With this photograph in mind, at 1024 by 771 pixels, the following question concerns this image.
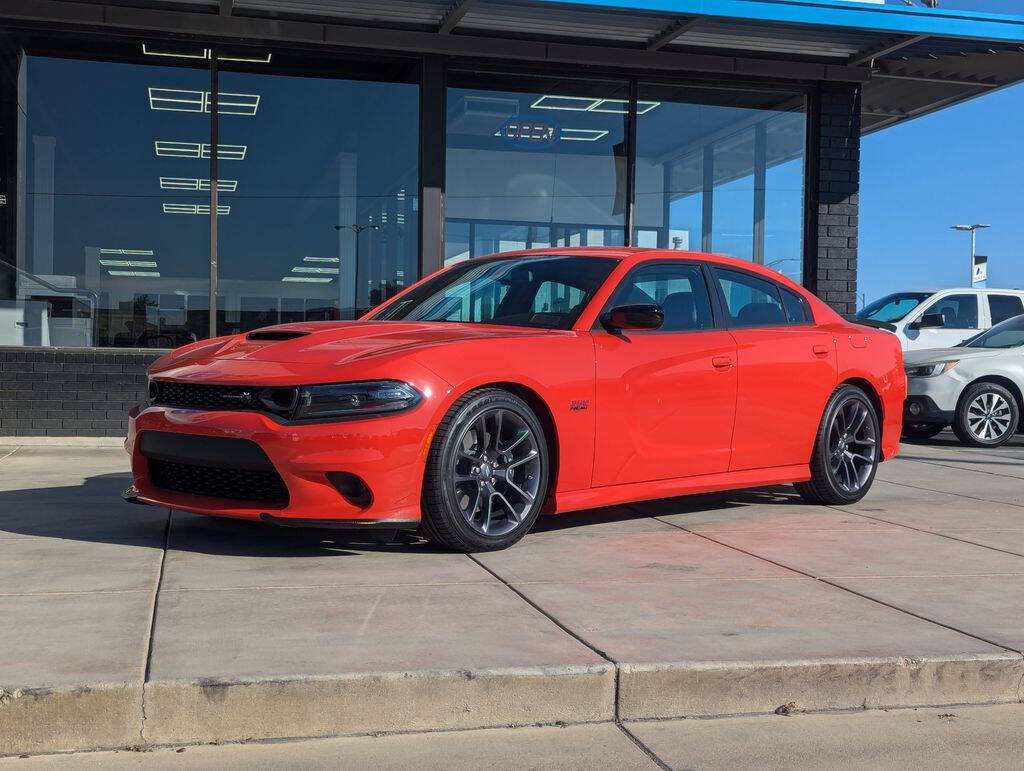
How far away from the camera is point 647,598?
180 inches

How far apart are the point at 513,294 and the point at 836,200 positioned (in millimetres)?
7785

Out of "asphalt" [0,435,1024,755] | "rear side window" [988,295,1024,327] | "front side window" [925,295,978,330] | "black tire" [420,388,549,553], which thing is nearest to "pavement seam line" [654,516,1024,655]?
"asphalt" [0,435,1024,755]

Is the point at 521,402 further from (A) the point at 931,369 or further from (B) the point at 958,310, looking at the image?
(B) the point at 958,310

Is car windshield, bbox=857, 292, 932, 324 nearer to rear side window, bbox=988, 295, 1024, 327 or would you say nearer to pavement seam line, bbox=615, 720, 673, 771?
rear side window, bbox=988, 295, 1024, 327

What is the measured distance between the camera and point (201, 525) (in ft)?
20.0

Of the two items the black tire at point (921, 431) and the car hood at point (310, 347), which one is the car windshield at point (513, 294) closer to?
the car hood at point (310, 347)

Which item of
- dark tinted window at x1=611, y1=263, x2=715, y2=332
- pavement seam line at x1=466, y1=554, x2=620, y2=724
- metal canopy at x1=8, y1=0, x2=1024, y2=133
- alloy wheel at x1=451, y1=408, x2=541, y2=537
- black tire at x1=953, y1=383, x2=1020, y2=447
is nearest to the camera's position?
pavement seam line at x1=466, y1=554, x2=620, y2=724

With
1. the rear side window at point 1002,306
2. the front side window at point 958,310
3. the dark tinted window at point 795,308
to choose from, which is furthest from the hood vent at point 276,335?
the rear side window at point 1002,306

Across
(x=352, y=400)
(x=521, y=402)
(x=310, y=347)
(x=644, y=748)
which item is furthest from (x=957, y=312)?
(x=644, y=748)

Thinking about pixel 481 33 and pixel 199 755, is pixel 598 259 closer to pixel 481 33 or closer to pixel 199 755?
pixel 199 755

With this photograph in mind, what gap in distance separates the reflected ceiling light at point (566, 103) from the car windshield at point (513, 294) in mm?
5904

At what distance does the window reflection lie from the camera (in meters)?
12.1

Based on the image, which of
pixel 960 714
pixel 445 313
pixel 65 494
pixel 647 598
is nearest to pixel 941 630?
pixel 960 714

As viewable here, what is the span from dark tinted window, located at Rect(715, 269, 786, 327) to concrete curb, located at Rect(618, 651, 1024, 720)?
317 centimetres
